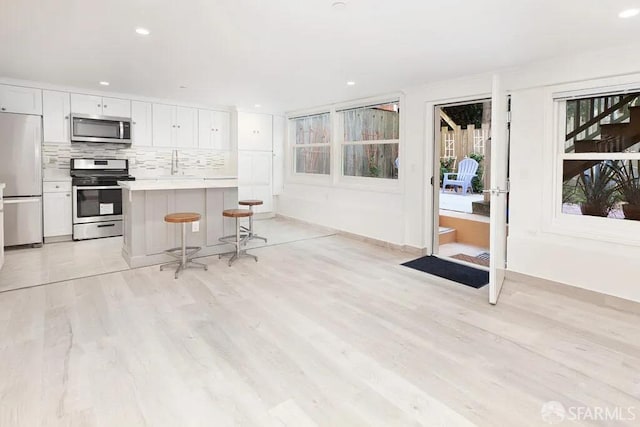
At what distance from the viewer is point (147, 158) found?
635cm

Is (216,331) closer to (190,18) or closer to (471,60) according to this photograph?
(190,18)

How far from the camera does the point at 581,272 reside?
3545 mm

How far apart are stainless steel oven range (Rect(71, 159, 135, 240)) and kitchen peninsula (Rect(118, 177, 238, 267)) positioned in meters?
1.39

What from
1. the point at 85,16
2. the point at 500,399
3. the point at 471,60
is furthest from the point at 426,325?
the point at 85,16

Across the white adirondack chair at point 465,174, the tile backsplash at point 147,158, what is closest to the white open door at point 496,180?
the tile backsplash at point 147,158

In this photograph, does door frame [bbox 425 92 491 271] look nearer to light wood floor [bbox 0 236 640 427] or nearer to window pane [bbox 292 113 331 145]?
light wood floor [bbox 0 236 640 427]

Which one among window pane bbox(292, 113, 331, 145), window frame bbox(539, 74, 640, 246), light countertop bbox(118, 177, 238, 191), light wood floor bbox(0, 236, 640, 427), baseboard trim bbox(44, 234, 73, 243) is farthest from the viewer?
window pane bbox(292, 113, 331, 145)

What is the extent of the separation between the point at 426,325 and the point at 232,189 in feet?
10.3

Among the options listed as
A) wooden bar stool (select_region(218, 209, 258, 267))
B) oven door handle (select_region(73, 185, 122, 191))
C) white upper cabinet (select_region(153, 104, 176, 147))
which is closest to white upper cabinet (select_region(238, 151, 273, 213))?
white upper cabinet (select_region(153, 104, 176, 147))

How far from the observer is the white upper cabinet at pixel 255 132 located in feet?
23.7

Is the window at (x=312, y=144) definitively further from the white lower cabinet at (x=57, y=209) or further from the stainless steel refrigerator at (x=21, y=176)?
the stainless steel refrigerator at (x=21, y=176)

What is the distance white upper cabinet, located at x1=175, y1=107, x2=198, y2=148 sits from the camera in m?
6.58

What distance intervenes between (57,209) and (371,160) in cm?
480

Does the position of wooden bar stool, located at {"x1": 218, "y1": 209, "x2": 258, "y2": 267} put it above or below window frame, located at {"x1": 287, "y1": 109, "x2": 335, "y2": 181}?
below
